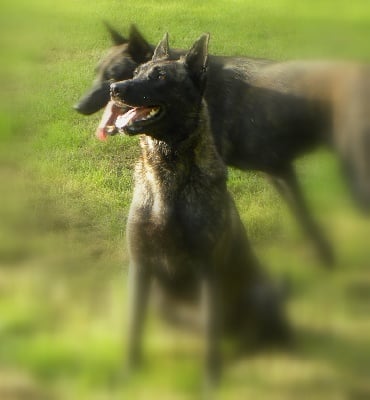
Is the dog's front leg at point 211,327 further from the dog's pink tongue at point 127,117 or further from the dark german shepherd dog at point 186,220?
the dog's pink tongue at point 127,117

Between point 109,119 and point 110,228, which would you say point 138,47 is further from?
point 110,228

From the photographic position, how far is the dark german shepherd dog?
3.62 metres

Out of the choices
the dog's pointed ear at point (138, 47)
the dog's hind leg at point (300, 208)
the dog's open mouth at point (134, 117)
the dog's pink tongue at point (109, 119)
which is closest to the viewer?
the dog's open mouth at point (134, 117)

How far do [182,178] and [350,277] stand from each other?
87 cm

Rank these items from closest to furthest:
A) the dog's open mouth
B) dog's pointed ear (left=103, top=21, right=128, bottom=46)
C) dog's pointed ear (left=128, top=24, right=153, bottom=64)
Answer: the dog's open mouth < dog's pointed ear (left=128, top=24, right=153, bottom=64) < dog's pointed ear (left=103, top=21, right=128, bottom=46)

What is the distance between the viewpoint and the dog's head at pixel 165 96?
3576 mm

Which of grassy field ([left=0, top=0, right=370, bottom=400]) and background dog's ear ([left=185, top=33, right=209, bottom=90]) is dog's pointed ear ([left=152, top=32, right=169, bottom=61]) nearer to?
background dog's ear ([left=185, top=33, right=209, bottom=90])

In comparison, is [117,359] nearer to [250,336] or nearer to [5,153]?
[250,336]

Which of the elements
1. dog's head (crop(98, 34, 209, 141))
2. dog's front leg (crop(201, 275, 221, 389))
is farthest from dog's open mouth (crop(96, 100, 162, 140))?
dog's front leg (crop(201, 275, 221, 389))

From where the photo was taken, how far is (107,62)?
4.43 meters

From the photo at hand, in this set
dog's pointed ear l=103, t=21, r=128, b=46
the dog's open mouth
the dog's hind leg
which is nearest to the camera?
the dog's open mouth

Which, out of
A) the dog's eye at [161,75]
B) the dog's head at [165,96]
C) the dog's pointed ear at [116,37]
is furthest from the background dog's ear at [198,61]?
the dog's pointed ear at [116,37]

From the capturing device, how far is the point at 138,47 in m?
4.20

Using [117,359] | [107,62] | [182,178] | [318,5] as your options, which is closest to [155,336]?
[117,359]
